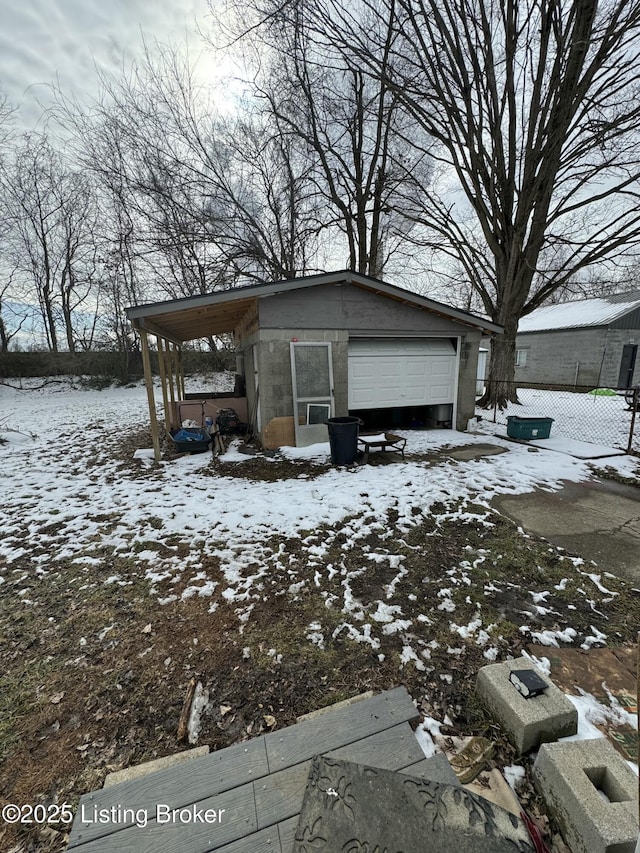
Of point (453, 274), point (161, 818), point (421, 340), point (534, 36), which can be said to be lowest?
point (161, 818)

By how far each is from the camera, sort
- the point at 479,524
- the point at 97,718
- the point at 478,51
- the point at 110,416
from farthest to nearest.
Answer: the point at 110,416 < the point at 478,51 < the point at 479,524 < the point at 97,718

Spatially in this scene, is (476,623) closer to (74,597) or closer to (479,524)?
(479,524)

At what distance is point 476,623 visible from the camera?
2541mm

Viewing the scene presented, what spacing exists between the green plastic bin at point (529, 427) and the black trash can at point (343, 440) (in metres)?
3.90

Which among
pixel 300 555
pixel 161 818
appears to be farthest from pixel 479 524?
pixel 161 818

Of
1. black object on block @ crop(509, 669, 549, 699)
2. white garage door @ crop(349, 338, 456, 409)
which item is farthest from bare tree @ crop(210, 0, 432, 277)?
black object on block @ crop(509, 669, 549, 699)

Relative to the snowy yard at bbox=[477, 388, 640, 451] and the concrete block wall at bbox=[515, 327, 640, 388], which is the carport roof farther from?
the concrete block wall at bbox=[515, 327, 640, 388]

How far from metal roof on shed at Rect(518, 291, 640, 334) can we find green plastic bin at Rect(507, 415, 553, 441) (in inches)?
461

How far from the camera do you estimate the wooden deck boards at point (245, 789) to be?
4.05ft

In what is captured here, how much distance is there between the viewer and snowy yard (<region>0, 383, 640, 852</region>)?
6.38ft

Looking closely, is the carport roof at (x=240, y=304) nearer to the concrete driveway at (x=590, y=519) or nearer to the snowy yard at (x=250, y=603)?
the snowy yard at (x=250, y=603)

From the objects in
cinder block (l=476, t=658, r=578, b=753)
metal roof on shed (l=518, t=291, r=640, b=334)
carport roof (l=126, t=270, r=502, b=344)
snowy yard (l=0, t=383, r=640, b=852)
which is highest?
metal roof on shed (l=518, t=291, r=640, b=334)

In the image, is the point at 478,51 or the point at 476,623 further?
the point at 478,51

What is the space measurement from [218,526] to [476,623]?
2.80m
